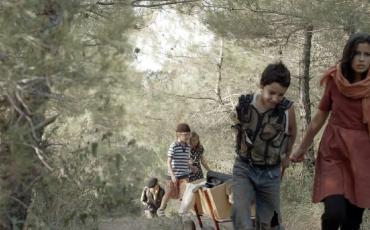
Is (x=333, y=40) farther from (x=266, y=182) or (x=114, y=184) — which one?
(x=114, y=184)

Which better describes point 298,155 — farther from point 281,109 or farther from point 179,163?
point 179,163

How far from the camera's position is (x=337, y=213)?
14.8 ft

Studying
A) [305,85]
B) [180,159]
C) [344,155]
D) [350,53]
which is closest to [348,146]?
[344,155]

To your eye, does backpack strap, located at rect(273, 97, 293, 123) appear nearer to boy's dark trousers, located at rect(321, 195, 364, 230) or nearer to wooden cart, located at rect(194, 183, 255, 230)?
boy's dark trousers, located at rect(321, 195, 364, 230)

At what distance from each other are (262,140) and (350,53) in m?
0.93

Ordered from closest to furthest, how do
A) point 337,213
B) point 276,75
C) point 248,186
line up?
point 337,213
point 276,75
point 248,186

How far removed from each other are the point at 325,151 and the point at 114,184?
1.84m

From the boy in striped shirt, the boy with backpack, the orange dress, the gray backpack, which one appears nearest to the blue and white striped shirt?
the boy in striped shirt

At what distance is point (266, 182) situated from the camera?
5117 millimetres

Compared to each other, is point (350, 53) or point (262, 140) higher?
point (350, 53)

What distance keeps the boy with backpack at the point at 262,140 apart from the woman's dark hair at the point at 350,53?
1.48ft

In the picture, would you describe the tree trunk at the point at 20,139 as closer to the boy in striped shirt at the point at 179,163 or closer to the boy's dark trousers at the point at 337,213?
the boy's dark trousers at the point at 337,213

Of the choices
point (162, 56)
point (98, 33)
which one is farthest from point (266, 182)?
point (162, 56)

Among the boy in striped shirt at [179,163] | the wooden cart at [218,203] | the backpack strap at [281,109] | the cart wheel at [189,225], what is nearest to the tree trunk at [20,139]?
the backpack strap at [281,109]
